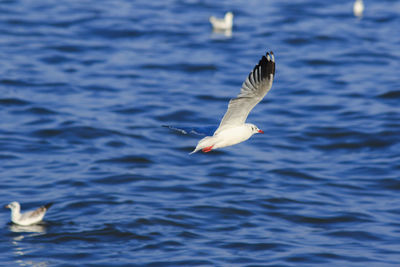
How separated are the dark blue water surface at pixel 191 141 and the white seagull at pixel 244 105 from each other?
Result: 2.62 m

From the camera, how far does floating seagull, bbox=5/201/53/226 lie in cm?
1305

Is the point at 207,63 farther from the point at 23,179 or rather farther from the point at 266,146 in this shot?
the point at 23,179

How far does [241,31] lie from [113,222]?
16.3 m

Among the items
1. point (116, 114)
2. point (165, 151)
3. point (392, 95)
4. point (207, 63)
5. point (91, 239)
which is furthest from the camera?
point (207, 63)

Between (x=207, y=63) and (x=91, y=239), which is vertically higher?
(x=207, y=63)

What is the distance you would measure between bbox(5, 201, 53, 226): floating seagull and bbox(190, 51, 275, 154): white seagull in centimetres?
→ 389

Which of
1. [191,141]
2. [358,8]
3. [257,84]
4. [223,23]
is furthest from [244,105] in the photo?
[358,8]

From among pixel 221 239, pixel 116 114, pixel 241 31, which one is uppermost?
pixel 241 31

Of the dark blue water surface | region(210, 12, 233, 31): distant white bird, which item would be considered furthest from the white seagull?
region(210, 12, 233, 31): distant white bird

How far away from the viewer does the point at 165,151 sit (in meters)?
17.4

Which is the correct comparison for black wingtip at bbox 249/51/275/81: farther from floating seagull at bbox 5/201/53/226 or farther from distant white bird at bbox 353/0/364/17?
distant white bird at bbox 353/0/364/17

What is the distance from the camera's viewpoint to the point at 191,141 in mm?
18266

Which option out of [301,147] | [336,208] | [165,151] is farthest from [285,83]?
[336,208]

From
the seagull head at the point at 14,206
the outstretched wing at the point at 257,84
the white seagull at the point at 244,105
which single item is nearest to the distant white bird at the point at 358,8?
the seagull head at the point at 14,206
